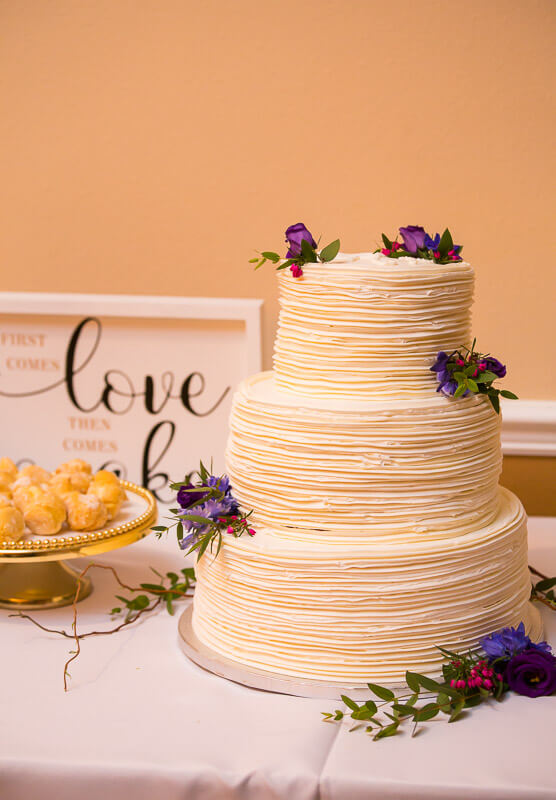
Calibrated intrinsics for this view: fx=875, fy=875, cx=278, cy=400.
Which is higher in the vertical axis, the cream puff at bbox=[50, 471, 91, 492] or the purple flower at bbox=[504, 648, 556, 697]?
the cream puff at bbox=[50, 471, 91, 492]

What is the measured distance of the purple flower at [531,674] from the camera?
1204 millimetres

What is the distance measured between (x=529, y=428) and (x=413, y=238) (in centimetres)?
84

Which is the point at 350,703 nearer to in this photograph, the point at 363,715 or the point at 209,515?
the point at 363,715

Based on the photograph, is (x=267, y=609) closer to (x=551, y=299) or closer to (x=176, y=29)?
(x=551, y=299)

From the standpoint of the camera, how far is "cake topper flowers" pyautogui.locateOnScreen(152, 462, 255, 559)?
1.28 meters

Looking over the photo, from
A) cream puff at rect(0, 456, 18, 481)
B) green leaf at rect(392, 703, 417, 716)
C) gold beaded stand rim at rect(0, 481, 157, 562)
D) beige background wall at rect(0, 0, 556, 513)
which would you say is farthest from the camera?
beige background wall at rect(0, 0, 556, 513)

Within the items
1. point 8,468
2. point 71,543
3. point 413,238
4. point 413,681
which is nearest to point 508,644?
point 413,681

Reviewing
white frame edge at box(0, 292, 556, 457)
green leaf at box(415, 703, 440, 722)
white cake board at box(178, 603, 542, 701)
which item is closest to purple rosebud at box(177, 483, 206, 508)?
white cake board at box(178, 603, 542, 701)

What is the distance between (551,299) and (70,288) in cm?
116

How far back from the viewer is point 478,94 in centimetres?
193

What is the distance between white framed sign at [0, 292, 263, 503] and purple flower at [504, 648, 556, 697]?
1.04 metres

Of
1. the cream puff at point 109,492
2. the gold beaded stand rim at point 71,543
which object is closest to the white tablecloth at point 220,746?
the gold beaded stand rim at point 71,543

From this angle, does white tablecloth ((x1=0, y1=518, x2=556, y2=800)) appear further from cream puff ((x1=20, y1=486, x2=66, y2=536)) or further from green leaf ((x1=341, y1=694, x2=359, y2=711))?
cream puff ((x1=20, y1=486, x2=66, y2=536))

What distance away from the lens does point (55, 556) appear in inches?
56.9
